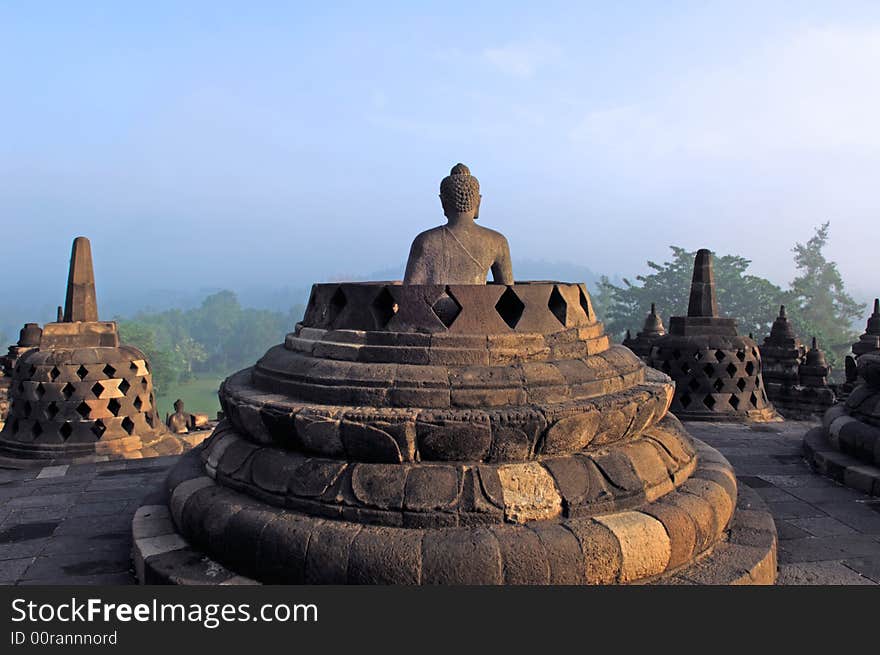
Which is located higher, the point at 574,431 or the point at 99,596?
the point at 574,431

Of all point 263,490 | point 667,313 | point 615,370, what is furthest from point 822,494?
point 667,313

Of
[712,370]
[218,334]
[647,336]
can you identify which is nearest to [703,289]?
[712,370]

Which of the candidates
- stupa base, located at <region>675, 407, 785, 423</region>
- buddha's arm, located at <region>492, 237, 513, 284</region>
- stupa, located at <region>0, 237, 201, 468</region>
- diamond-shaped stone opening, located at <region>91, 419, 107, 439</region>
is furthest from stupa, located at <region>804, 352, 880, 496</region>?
diamond-shaped stone opening, located at <region>91, 419, 107, 439</region>

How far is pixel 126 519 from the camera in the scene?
4.20 meters

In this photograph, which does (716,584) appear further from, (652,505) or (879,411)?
(879,411)

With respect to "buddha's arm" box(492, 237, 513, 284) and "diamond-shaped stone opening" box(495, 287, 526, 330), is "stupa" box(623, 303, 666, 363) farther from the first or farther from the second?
"diamond-shaped stone opening" box(495, 287, 526, 330)

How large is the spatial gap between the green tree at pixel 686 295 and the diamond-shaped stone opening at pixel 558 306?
39587 mm

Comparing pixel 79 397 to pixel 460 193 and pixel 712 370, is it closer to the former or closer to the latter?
pixel 460 193

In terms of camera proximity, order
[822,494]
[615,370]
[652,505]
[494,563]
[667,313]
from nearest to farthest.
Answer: [494,563]
[652,505]
[615,370]
[822,494]
[667,313]

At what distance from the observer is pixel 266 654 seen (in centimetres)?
239

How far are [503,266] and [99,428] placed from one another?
5403mm

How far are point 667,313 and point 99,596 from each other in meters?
47.0

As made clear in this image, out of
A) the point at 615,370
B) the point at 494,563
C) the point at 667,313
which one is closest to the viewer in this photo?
the point at 494,563

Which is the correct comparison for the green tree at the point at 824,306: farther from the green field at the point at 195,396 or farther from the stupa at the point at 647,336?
the green field at the point at 195,396
